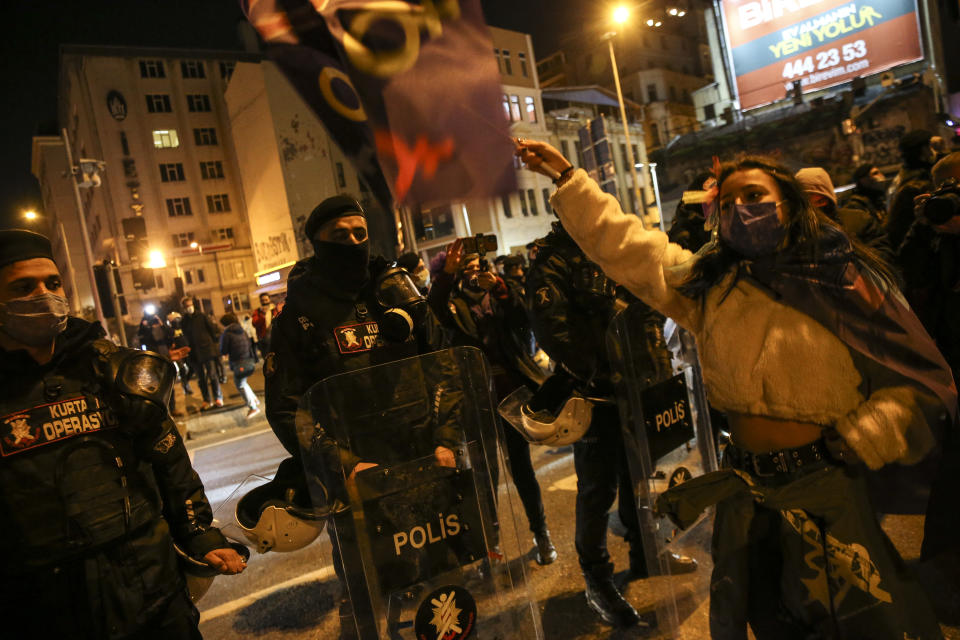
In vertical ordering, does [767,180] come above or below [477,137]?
below

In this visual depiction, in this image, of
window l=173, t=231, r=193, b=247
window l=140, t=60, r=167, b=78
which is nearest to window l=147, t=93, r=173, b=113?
window l=140, t=60, r=167, b=78

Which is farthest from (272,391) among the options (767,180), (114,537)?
(767,180)

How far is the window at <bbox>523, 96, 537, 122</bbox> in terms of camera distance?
40.3 m

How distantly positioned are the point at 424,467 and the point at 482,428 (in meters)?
0.26

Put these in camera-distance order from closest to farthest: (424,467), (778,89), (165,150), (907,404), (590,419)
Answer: (907,404) < (424,467) < (590,419) < (778,89) < (165,150)

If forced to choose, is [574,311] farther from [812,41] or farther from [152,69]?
[152,69]

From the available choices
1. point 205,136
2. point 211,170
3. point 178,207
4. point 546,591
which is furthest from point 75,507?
point 205,136

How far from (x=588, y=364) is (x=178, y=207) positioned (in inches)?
1987

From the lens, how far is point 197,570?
7.22 ft

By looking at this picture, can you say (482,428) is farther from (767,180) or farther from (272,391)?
(767,180)

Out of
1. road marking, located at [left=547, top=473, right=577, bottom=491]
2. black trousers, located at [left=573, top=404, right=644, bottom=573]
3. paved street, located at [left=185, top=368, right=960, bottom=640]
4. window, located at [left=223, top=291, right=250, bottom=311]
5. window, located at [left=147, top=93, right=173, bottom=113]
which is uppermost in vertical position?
window, located at [left=147, top=93, right=173, bottom=113]

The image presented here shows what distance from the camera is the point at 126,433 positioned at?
2117 millimetres

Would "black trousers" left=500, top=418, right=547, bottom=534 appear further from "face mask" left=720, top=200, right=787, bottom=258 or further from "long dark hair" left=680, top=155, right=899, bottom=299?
"face mask" left=720, top=200, right=787, bottom=258

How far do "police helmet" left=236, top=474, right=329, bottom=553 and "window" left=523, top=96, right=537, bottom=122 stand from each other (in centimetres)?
4042
